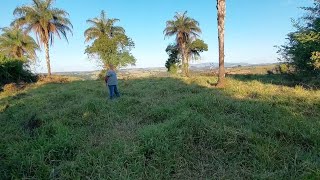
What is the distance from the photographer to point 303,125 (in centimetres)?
680

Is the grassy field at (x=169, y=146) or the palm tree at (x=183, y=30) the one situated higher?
the palm tree at (x=183, y=30)

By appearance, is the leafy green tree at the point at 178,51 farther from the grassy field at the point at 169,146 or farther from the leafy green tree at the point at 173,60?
the grassy field at the point at 169,146

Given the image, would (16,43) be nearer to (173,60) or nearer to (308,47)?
(173,60)

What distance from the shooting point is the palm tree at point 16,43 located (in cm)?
3647

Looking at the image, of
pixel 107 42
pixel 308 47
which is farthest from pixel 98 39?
pixel 308 47

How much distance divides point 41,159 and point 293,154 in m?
4.59

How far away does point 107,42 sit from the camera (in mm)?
39406

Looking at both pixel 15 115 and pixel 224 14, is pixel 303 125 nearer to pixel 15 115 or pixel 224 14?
pixel 15 115

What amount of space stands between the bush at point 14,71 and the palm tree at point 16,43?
30.4ft

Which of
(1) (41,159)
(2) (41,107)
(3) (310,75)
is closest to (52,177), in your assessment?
(1) (41,159)

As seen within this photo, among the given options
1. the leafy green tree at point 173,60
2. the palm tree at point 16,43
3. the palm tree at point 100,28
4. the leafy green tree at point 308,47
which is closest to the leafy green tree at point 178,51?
the leafy green tree at point 173,60

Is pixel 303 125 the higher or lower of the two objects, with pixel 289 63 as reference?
lower

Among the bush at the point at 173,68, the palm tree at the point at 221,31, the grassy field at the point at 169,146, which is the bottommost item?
the grassy field at the point at 169,146

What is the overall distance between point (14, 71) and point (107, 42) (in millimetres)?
14921
